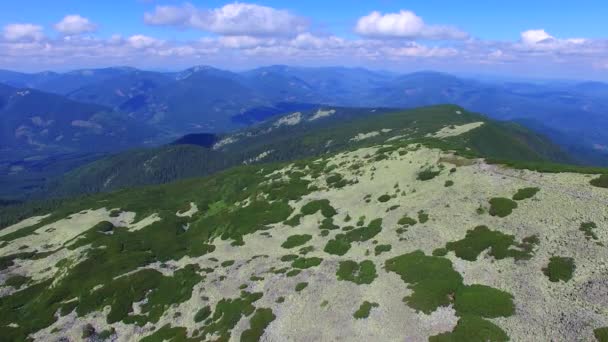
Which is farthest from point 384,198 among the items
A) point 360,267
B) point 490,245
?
point 490,245

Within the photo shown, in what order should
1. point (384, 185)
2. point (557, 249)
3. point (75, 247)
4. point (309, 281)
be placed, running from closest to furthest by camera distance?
1. point (557, 249)
2. point (309, 281)
3. point (384, 185)
4. point (75, 247)

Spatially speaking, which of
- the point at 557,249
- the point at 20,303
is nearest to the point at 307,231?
the point at 557,249

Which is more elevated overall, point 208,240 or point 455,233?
point 455,233

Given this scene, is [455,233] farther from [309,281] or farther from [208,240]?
[208,240]

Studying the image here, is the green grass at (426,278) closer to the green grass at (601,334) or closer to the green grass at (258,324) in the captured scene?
the green grass at (601,334)

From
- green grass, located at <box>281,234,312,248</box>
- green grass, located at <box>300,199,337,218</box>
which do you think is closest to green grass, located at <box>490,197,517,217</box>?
green grass, located at <box>300,199,337,218</box>

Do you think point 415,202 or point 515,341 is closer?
point 515,341
